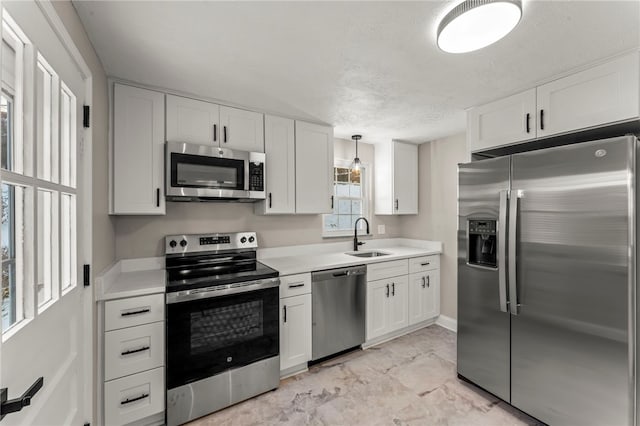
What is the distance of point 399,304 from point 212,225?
222 centimetres

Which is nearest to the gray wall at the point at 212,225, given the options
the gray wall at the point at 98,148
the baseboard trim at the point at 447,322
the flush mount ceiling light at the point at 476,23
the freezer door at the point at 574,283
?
the gray wall at the point at 98,148

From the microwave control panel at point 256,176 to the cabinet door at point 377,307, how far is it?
149 centimetres

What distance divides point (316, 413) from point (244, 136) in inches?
91.7

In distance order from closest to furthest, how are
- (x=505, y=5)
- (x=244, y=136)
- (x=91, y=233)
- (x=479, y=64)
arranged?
(x=505, y=5) < (x=91, y=233) < (x=479, y=64) < (x=244, y=136)

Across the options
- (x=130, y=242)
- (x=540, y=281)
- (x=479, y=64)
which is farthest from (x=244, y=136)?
(x=540, y=281)

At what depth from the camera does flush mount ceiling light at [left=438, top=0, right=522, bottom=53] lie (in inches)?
49.1

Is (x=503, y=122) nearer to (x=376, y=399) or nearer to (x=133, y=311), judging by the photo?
(x=376, y=399)

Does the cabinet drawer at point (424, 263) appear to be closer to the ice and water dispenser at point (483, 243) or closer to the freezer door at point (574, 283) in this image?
the ice and water dispenser at point (483, 243)

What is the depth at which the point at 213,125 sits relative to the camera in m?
2.38

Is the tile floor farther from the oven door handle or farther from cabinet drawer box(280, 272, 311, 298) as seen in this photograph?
Answer: the oven door handle

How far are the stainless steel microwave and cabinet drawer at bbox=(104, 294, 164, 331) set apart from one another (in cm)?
79

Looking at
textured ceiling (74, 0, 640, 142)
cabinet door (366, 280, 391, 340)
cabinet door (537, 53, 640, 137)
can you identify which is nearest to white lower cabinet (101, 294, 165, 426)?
textured ceiling (74, 0, 640, 142)

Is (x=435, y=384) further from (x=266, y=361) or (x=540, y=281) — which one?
(x=266, y=361)

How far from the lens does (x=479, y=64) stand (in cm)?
181
